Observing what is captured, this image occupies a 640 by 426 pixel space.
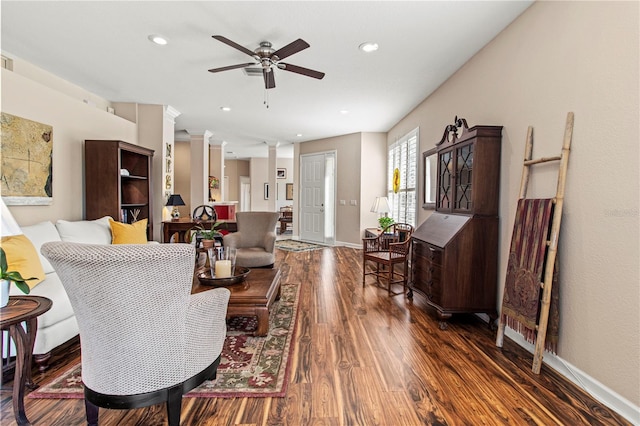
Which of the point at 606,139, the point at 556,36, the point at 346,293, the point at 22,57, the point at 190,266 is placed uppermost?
the point at 22,57

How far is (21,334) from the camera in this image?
5.33 feet

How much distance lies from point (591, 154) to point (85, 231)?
4.63 m

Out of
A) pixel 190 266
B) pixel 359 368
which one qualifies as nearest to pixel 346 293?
pixel 359 368

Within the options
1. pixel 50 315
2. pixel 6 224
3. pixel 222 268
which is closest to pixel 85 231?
pixel 50 315

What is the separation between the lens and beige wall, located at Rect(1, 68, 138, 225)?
335 cm

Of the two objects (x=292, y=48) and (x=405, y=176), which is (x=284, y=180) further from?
(x=292, y=48)

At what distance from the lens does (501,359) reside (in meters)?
2.39

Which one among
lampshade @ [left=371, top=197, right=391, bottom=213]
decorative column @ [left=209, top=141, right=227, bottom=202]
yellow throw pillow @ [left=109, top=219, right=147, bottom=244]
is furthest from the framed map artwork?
decorative column @ [left=209, top=141, right=227, bottom=202]

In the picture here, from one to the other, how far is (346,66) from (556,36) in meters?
2.06

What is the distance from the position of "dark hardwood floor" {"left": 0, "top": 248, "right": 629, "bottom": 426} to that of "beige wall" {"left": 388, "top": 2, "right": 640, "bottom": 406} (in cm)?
37

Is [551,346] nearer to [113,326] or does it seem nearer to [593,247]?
[593,247]

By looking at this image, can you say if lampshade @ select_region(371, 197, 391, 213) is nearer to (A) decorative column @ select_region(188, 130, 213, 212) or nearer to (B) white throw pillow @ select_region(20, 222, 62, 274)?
(A) decorative column @ select_region(188, 130, 213, 212)

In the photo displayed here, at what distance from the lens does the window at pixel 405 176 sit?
18.2 ft

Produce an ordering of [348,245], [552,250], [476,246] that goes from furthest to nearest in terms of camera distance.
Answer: [348,245] < [476,246] < [552,250]
